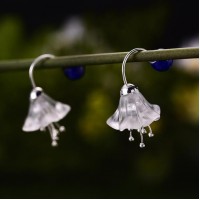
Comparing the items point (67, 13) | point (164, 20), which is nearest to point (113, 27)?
point (164, 20)

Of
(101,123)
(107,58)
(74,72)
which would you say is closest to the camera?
(107,58)

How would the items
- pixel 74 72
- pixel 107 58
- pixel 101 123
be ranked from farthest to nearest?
1. pixel 101 123
2. pixel 74 72
3. pixel 107 58

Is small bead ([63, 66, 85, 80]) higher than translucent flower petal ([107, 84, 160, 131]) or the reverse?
higher

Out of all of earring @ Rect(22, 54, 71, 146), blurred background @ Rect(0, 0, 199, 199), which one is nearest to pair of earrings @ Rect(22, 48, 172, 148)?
earring @ Rect(22, 54, 71, 146)

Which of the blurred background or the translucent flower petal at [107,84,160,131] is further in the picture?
the blurred background

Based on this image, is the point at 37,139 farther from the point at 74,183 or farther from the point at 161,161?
the point at 161,161

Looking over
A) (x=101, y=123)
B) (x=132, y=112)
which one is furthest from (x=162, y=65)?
(x=101, y=123)

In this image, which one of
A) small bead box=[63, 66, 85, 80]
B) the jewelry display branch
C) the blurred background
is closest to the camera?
the jewelry display branch

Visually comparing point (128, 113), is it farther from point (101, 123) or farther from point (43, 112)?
point (101, 123)

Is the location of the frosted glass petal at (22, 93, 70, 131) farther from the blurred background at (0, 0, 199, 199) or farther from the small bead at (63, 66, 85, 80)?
the blurred background at (0, 0, 199, 199)
